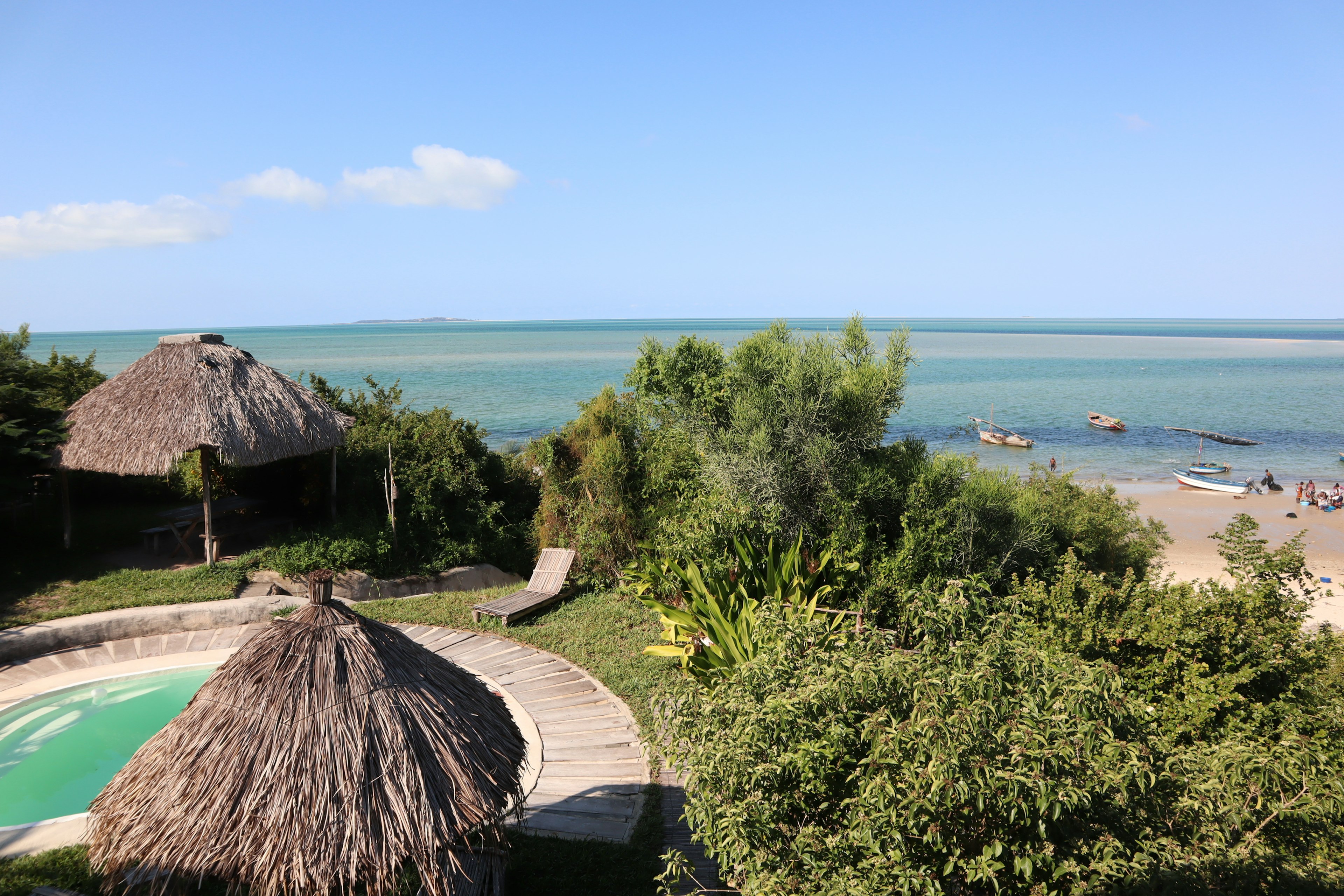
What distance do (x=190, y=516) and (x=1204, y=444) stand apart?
43.7 m

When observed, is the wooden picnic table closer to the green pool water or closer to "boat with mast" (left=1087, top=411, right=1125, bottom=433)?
the green pool water

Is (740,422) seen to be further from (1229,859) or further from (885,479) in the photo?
(1229,859)

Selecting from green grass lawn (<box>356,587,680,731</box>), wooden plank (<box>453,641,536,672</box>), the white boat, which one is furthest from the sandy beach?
wooden plank (<box>453,641,536,672</box>)

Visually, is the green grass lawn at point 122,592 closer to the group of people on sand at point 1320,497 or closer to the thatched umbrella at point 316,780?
the thatched umbrella at point 316,780

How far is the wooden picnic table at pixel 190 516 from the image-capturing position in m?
10.6

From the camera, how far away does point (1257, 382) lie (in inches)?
2638

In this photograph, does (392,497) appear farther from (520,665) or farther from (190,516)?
(520,665)

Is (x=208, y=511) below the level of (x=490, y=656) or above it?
above

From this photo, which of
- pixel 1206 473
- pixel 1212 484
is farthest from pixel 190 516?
pixel 1206 473

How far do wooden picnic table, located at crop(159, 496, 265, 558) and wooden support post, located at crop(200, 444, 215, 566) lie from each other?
0.36ft

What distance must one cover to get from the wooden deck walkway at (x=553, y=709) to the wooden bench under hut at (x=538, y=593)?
1.18 ft

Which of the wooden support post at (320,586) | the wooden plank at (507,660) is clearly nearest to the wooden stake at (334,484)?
the wooden plank at (507,660)

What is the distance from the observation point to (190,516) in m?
10.9

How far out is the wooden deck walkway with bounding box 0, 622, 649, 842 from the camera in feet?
18.1
